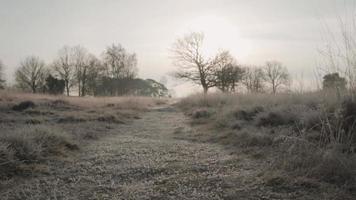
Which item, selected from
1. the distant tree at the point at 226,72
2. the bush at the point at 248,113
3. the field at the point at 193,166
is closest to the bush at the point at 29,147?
the field at the point at 193,166

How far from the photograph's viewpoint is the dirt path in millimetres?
2754

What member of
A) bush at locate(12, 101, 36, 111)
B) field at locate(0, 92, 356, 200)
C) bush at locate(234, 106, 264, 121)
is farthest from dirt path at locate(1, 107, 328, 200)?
bush at locate(12, 101, 36, 111)

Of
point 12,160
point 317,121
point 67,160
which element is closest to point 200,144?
point 317,121

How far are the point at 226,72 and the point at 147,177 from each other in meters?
27.5

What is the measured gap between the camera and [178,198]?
2.67 m

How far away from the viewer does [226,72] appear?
98.8 feet

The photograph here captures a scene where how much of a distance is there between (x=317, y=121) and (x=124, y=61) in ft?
138

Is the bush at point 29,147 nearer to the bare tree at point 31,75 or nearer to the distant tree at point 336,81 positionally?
the distant tree at point 336,81

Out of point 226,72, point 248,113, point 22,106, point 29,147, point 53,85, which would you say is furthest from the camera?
point 53,85

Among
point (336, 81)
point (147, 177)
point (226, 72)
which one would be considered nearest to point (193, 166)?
point (147, 177)

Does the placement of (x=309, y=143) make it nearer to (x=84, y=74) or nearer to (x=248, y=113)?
(x=248, y=113)

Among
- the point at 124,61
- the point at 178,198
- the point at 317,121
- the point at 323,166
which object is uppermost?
the point at 124,61

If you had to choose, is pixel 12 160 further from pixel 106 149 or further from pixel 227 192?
pixel 227 192

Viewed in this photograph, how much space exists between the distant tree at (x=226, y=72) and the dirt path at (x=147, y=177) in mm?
25379
